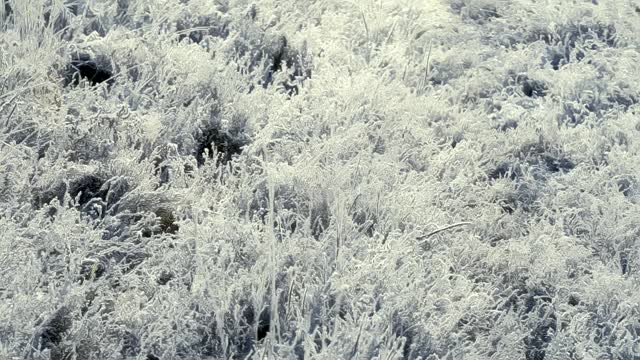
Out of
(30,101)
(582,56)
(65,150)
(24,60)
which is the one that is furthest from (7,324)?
(582,56)

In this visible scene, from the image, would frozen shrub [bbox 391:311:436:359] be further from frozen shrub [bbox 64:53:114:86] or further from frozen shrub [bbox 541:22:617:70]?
frozen shrub [bbox 541:22:617:70]

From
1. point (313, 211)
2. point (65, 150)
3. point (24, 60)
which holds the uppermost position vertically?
point (24, 60)

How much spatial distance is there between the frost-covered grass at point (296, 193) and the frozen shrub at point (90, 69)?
0.01 m

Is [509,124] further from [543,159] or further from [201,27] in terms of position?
[201,27]

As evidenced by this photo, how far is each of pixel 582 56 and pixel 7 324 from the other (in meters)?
5.59

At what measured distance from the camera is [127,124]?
12.6ft

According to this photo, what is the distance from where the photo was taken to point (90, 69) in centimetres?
438

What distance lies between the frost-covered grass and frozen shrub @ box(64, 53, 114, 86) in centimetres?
1

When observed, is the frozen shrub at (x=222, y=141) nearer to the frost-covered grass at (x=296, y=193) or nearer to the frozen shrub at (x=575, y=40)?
the frost-covered grass at (x=296, y=193)

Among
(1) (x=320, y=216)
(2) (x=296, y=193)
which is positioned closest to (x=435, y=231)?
(1) (x=320, y=216)

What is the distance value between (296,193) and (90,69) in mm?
1636

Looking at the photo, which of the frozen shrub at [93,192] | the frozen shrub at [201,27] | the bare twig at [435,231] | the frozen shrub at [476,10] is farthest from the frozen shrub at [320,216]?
the frozen shrub at [476,10]

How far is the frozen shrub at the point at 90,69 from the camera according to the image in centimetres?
429

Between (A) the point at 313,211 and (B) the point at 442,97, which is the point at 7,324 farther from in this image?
(B) the point at 442,97
